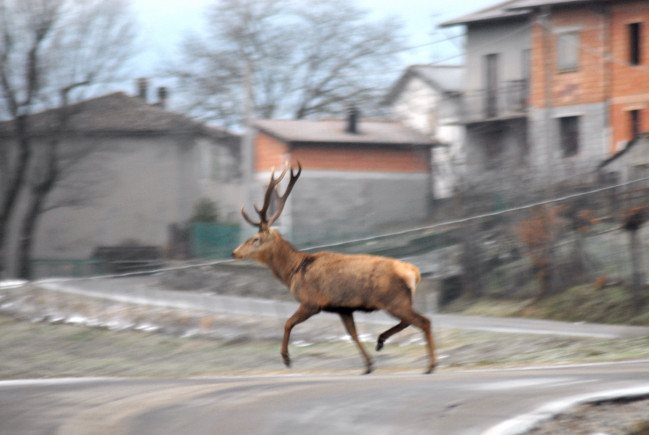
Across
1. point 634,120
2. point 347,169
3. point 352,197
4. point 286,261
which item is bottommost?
point 352,197

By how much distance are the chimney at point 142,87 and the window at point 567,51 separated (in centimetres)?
3341

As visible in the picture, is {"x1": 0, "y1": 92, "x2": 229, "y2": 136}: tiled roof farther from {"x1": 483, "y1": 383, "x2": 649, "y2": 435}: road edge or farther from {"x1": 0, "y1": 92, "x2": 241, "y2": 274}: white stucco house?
{"x1": 483, "y1": 383, "x2": 649, "y2": 435}: road edge

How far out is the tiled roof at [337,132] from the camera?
4844cm

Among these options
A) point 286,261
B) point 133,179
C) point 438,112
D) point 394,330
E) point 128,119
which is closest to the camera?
point 394,330

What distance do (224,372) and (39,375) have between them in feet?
9.46

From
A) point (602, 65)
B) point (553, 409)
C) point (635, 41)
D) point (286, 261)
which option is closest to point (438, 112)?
point (602, 65)

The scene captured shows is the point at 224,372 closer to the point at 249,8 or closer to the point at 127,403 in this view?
the point at 127,403

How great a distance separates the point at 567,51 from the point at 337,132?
1526 centimetres

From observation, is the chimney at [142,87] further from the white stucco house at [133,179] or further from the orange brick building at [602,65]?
the orange brick building at [602,65]

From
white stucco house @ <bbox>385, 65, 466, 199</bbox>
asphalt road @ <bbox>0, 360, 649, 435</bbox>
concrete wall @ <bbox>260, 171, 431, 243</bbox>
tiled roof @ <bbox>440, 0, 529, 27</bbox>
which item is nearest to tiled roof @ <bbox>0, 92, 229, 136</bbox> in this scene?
concrete wall @ <bbox>260, 171, 431, 243</bbox>

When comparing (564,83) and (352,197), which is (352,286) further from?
(352,197)

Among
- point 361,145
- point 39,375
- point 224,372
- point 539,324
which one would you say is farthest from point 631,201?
point 361,145

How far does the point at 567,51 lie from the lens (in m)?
37.0

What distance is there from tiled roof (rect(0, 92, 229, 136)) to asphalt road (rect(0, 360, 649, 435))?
39.9m
